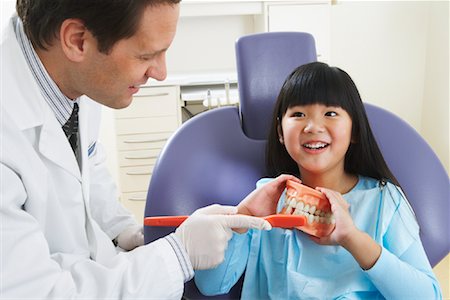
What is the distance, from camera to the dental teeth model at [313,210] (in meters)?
1.09

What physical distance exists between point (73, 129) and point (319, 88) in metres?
0.60

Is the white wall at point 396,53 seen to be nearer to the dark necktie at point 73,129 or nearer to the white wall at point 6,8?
the white wall at point 6,8

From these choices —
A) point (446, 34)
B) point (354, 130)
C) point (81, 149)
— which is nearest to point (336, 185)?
point (354, 130)

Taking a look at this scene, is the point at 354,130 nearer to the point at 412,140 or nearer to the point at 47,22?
the point at 412,140

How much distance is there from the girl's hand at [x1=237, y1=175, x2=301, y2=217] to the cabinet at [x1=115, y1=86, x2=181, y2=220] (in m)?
1.93

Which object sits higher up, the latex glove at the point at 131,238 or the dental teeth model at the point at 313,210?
the dental teeth model at the point at 313,210

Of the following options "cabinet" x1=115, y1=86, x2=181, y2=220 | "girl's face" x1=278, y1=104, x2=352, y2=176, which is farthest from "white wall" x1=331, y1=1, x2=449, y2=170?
"girl's face" x1=278, y1=104, x2=352, y2=176

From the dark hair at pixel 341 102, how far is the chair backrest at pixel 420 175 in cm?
7

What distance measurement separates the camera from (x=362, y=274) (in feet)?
3.62

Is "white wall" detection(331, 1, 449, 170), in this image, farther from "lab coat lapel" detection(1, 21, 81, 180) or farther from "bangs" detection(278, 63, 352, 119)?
"lab coat lapel" detection(1, 21, 81, 180)

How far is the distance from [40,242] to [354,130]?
73 cm

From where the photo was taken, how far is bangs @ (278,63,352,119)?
1.15 meters

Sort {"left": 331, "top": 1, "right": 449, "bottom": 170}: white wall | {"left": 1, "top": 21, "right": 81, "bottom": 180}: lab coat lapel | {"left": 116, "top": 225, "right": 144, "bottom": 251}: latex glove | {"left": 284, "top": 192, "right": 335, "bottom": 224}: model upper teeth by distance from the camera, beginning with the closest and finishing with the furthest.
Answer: {"left": 1, "top": 21, "right": 81, "bottom": 180}: lab coat lapel, {"left": 284, "top": 192, "right": 335, "bottom": 224}: model upper teeth, {"left": 116, "top": 225, "right": 144, "bottom": 251}: latex glove, {"left": 331, "top": 1, "right": 449, "bottom": 170}: white wall

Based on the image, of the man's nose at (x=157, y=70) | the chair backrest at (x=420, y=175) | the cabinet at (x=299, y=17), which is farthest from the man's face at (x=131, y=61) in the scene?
the cabinet at (x=299, y=17)
